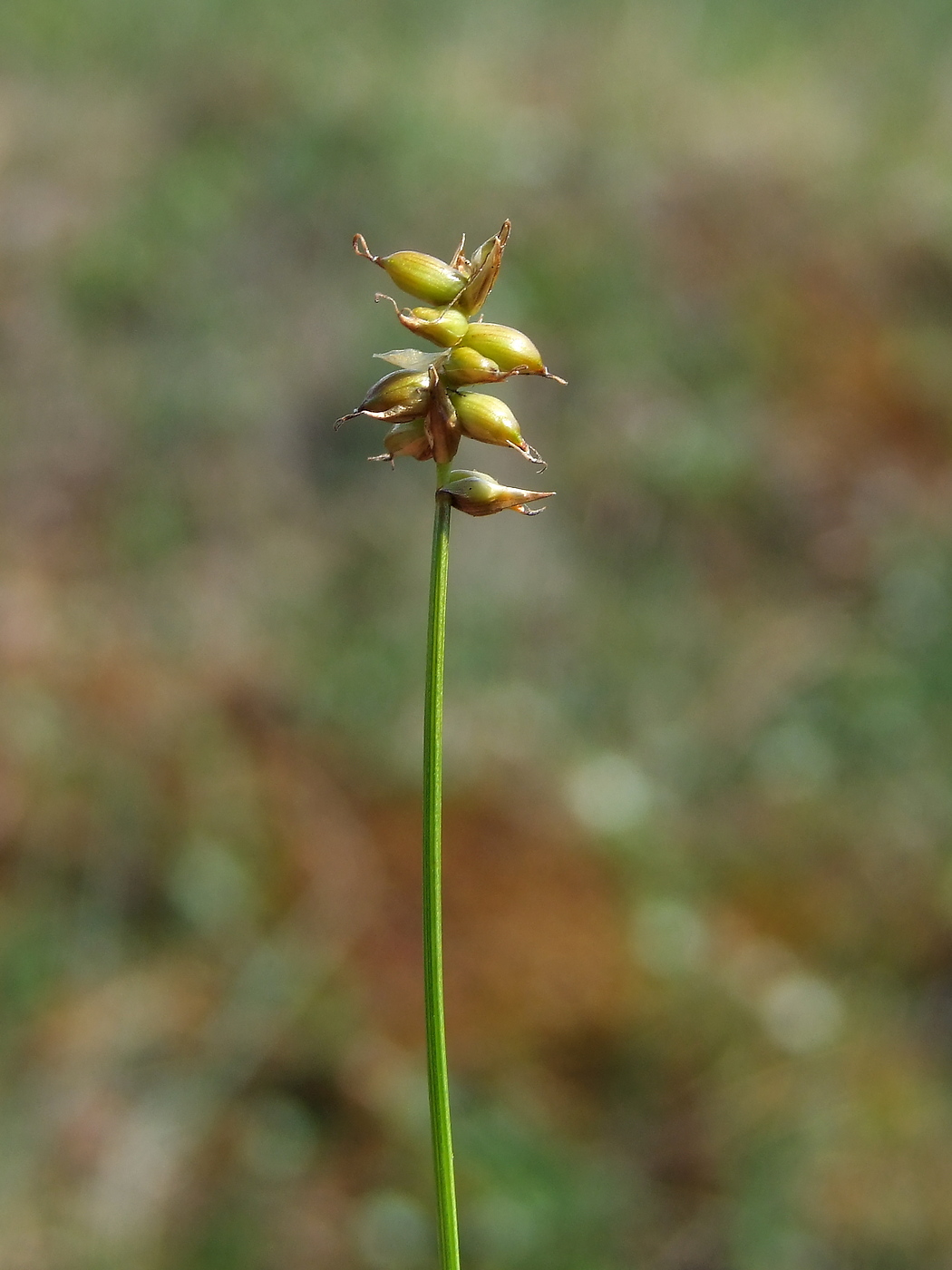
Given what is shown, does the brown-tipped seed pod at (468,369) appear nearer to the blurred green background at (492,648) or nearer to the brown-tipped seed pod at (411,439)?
the brown-tipped seed pod at (411,439)

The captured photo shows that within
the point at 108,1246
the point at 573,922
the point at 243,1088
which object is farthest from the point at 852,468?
the point at 108,1246

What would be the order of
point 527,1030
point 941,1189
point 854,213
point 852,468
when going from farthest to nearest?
point 854,213 → point 852,468 → point 527,1030 → point 941,1189

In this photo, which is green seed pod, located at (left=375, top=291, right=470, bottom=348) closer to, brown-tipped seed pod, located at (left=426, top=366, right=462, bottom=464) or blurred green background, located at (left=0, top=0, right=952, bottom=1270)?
brown-tipped seed pod, located at (left=426, top=366, right=462, bottom=464)

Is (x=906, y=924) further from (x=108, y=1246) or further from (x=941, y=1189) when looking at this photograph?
(x=108, y=1246)

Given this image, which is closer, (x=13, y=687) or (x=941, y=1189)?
(x=941, y=1189)

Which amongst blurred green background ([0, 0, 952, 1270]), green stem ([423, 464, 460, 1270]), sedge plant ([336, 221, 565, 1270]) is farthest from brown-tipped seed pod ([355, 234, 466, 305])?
blurred green background ([0, 0, 952, 1270])

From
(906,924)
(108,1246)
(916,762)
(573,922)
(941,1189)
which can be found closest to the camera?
(108,1246)

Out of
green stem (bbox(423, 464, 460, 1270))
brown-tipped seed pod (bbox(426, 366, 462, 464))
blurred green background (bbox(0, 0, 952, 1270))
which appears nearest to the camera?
green stem (bbox(423, 464, 460, 1270))
